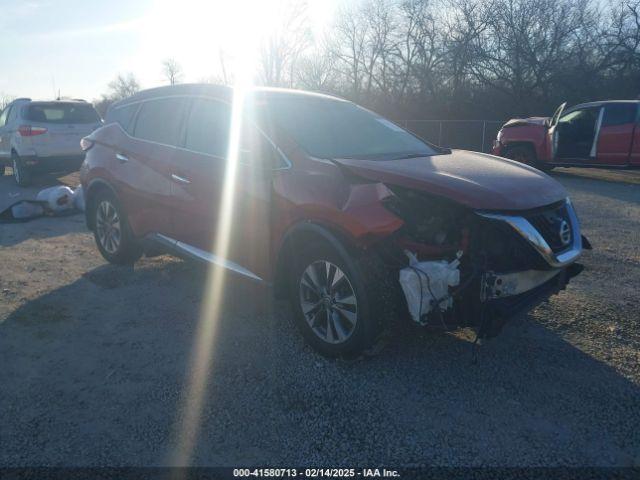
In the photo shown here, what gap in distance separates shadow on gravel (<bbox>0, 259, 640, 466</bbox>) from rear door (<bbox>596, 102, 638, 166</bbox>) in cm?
1040

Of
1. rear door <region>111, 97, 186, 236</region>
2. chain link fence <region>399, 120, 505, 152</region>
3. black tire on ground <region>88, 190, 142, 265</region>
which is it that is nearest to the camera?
rear door <region>111, 97, 186, 236</region>

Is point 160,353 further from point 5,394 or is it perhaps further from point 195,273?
point 195,273

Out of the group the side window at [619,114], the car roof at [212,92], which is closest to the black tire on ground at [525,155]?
the side window at [619,114]

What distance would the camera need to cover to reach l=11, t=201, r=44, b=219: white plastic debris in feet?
25.6

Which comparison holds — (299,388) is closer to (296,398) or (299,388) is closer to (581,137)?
(296,398)

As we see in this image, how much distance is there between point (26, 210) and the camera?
7.89m

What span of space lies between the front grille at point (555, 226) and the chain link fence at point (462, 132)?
2060 centimetres

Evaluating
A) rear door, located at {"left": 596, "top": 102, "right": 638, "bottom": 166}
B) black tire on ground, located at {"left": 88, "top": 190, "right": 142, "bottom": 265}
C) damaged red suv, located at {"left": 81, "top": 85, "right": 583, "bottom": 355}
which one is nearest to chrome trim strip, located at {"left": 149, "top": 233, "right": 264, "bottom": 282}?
damaged red suv, located at {"left": 81, "top": 85, "right": 583, "bottom": 355}

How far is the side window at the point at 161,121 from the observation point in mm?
4565

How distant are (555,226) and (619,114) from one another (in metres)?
11.2

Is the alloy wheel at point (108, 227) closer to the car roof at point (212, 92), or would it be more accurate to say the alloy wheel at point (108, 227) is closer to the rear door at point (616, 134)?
the car roof at point (212, 92)

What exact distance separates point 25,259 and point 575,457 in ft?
19.3

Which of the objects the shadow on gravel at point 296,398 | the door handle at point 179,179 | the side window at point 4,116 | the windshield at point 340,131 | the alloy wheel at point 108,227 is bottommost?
the shadow on gravel at point 296,398

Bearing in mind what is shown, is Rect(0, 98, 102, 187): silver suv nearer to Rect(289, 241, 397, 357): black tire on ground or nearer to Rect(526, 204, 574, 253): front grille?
Rect(289, 241, 397, 357): black tire on ground
